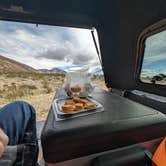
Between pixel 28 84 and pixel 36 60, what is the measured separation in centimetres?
34

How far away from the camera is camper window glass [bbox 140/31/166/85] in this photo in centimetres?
146

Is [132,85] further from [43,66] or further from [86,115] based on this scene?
[86,115]

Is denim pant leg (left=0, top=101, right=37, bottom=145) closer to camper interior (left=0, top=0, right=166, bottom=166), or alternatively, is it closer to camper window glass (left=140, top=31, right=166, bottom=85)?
camper interior (left=0, top=0, right=166, bottom=166)

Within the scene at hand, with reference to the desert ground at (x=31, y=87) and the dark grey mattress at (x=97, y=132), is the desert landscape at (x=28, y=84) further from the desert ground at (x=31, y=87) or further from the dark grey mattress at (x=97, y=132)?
the dark grey mattress at (x=97, y=132)

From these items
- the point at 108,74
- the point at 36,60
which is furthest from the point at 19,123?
the point at 108,74

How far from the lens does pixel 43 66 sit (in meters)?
2.06

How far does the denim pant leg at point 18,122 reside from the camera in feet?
2.48

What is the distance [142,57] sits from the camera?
1.77m

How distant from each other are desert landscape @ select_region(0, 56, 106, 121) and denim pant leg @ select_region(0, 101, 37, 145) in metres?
0.77

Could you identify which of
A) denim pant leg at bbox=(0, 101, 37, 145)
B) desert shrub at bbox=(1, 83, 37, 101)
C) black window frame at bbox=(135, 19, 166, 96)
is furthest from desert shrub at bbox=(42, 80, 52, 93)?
black window frame at bbox=(135, 19, 166, 96)

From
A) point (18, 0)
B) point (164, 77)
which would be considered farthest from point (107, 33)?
point (18, 0)

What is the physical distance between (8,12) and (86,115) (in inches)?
68.4

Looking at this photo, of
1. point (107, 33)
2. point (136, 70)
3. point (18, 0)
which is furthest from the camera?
point (107, 33)

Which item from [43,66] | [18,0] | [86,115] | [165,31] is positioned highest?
[18,0]
